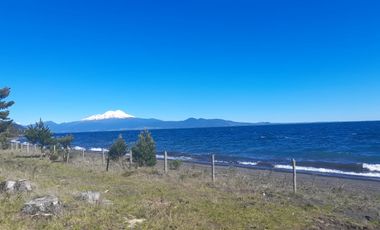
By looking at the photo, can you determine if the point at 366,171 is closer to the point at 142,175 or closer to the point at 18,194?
the point at 142,175

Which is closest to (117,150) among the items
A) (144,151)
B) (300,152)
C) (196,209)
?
(144,151)

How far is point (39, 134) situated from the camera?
32.1 meters

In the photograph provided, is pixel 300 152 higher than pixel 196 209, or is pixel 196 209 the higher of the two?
pixel 196 209

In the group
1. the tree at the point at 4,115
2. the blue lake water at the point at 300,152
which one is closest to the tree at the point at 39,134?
the tree at the point at 4,115

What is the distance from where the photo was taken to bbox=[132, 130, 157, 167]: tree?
2411 cm

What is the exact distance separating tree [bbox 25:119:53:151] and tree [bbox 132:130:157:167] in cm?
1211

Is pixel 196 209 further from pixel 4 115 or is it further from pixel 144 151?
pixel 4 115

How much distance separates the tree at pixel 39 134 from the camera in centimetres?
3200

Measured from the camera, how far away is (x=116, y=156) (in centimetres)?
2623

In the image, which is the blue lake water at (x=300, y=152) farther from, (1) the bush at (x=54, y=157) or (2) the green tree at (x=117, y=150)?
(1) the bush at (x=54, y=157)

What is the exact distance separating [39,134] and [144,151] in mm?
13195

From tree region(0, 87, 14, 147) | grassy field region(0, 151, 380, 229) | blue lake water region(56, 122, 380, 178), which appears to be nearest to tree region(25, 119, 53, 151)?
tree region(0, 87, 14, 147)

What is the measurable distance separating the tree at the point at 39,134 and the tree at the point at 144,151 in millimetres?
12109

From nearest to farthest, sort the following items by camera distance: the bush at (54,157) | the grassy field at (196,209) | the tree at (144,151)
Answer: the grassy field at (196,209)
the tree at (144,151)
the bush at (54,157)
